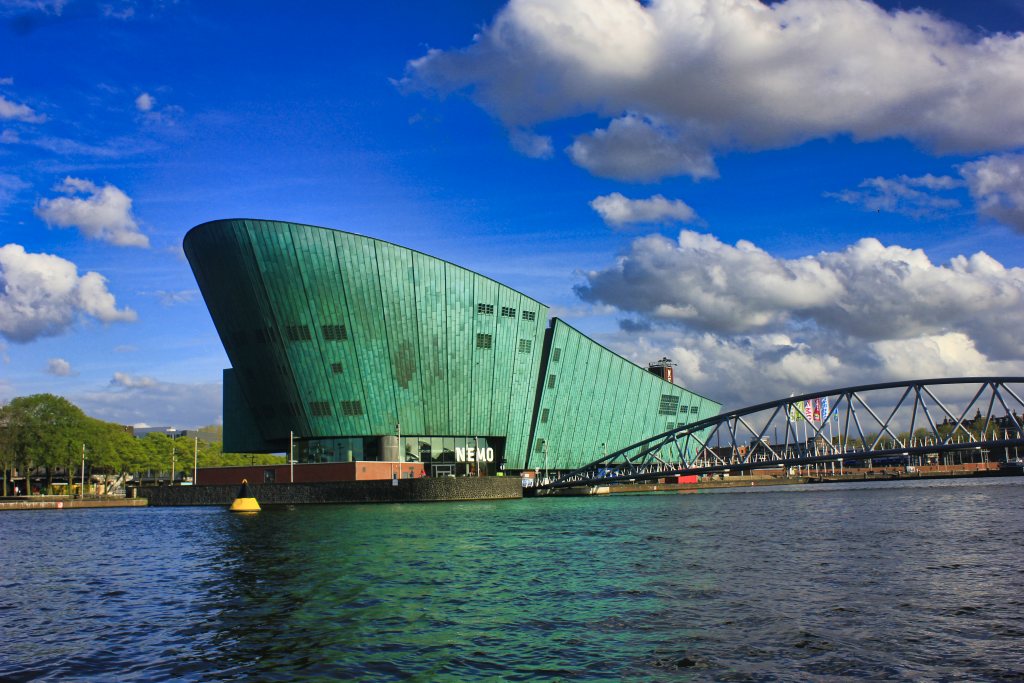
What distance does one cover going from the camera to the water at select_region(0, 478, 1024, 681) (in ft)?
53.6

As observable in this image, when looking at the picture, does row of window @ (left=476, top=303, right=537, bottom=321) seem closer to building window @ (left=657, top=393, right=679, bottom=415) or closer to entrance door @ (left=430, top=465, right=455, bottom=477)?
entrance door @ (left=430, top=465, right=455, bottom=477)

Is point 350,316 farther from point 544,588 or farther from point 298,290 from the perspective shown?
point 544,588

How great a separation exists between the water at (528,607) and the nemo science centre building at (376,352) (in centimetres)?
4533

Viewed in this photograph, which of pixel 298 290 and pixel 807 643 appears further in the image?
pixel 298 290

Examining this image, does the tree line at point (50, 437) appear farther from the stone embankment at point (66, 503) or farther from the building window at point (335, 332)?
the building window at point (335, 332)

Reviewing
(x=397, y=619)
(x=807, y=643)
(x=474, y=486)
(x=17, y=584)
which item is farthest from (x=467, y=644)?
(x=474, y=486)

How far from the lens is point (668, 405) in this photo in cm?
12438

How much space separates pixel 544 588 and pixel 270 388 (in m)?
72.5

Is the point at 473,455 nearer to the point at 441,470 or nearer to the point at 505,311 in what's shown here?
the point at 441,470

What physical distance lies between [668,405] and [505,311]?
125 ft

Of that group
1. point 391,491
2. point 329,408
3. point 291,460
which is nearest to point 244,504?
point 391,491

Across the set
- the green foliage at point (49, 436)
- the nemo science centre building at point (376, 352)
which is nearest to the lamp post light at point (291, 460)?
the nemo science centre building at point (376, 352)

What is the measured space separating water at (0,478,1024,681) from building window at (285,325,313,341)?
147 feet

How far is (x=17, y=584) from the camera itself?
30.3 meters
